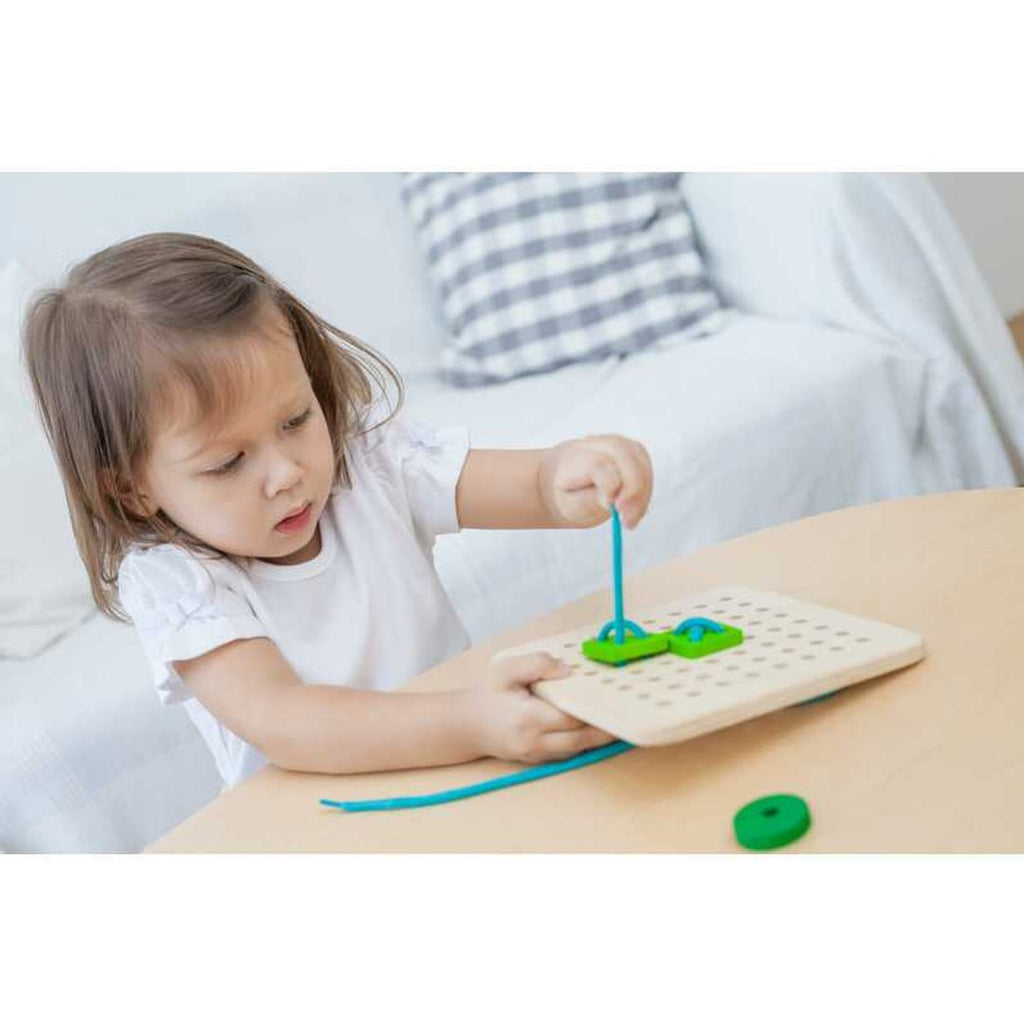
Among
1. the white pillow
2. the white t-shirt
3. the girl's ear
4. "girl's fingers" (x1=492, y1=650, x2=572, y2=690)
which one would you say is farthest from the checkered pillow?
"girl's fingers" (x1=492, y1=650, x2=572, y2=690)

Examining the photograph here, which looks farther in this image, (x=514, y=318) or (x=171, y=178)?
(x=514, y=318)

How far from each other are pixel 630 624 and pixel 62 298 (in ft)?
1.14

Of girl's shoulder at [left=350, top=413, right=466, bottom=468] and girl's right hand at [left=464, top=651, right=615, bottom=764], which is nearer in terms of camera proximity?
girl's right hand at [left=464, top=651, right=615, bottom=764]

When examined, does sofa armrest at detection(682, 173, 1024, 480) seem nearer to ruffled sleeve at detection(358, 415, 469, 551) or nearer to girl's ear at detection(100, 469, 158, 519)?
ruffled sleeve at detection(358, 415, 469, 551)

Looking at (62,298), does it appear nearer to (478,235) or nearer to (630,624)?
(630,624)

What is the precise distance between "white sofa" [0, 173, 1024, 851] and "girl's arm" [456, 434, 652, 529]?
1.11ft

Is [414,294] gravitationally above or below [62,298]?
below

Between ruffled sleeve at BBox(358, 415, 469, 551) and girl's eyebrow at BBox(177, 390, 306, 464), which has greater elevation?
girl's eyebrow at BBox(177, 390, 306, 464)

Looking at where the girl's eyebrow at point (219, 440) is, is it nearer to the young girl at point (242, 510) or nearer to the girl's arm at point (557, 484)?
the young girl at point (242, 510)

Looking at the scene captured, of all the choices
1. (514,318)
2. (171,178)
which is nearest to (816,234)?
(514,318)

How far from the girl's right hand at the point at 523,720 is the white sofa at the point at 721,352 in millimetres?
553

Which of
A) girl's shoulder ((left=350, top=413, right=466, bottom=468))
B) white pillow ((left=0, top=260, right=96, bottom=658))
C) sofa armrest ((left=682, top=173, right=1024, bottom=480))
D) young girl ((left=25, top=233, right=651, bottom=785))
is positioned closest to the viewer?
young girl ((left=25, top=233, right=651, bottom=785))

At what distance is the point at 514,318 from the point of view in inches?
60.4

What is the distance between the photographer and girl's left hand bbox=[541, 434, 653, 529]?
70 centimetres
